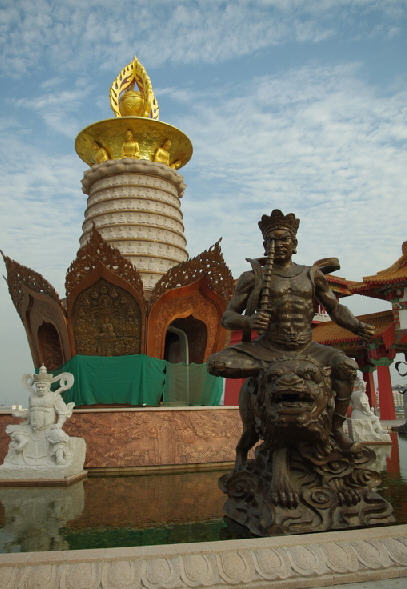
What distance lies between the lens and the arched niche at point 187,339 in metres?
14.7

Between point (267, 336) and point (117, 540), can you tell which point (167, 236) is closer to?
point (267, 336)

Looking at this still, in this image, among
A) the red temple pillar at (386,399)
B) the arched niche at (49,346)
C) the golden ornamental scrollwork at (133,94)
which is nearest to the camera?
the arched niche at (49,346)

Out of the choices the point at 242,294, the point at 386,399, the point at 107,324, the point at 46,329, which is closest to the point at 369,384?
the point at 386,399

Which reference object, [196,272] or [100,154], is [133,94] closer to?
[100,154]

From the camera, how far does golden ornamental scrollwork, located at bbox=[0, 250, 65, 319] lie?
498 inches

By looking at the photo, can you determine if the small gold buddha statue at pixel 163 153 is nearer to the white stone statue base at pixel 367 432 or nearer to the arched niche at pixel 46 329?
the arched niche at pixel 46 329

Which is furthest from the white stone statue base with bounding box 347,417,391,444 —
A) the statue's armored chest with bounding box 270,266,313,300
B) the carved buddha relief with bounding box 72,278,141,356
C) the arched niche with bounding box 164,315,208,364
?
the statue's armored chest with bounding box 270,266,313,300

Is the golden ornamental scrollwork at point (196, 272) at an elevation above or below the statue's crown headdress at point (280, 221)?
above

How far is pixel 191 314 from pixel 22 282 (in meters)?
4.96

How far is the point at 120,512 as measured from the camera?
475cm

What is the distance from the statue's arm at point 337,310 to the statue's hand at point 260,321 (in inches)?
32.8

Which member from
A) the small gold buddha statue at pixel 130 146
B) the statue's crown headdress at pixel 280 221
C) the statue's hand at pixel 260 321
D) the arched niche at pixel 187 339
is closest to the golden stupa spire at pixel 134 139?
the small gold buddha statue at pixel 130 146

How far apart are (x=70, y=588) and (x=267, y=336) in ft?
8.79

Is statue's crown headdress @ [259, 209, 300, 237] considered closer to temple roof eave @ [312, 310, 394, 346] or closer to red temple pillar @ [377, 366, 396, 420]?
temple roof eave @ [312, 310, 394, 346]
